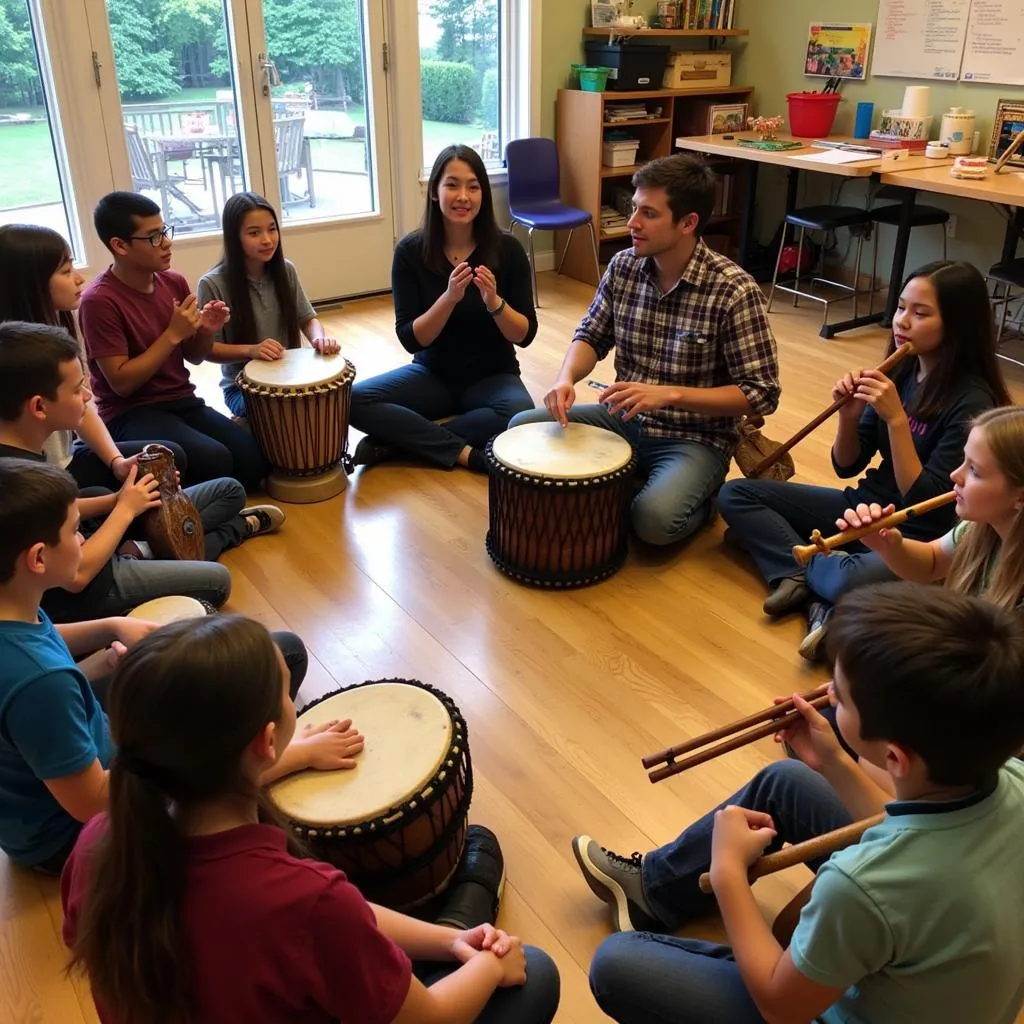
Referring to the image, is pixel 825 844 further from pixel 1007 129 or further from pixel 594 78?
pixel 594 78

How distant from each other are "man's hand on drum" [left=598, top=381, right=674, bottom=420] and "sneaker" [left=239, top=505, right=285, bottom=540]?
113 centimetres

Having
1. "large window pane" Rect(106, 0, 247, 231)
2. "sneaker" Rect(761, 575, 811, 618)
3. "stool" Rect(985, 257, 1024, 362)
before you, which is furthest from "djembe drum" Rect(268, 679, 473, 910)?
"large window pane" Rect(106, 0, 247, 231)

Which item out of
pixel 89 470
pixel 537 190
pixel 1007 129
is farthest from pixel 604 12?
pixel 89 470

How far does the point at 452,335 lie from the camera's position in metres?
3.57

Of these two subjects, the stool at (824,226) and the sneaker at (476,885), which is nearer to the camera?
the sneaker at (476,885)

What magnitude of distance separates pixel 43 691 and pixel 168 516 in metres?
1.13

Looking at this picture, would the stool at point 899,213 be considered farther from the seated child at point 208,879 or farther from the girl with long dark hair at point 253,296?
the seated child at point 208,879

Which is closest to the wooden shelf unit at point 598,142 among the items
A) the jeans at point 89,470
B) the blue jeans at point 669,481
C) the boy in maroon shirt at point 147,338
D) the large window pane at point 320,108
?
the large window pane at point 320,108

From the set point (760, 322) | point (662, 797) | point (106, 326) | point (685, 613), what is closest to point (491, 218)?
point (760, 322)

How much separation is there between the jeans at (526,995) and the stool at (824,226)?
4.29 metres

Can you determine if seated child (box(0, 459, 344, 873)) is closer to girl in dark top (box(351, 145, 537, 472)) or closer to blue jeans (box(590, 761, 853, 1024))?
blue jeans (box(590, 761, 853, 1024))

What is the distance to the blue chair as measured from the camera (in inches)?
211

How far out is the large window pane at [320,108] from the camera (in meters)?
4.91

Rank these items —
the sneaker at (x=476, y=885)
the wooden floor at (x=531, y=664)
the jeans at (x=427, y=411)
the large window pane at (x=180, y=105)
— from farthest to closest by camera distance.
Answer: the large window pane at (x=180, y=105), the jeans at (x=427, y=411), the wooden floor at (x=531, y=664), the sneaker at (x=476, y=885)
